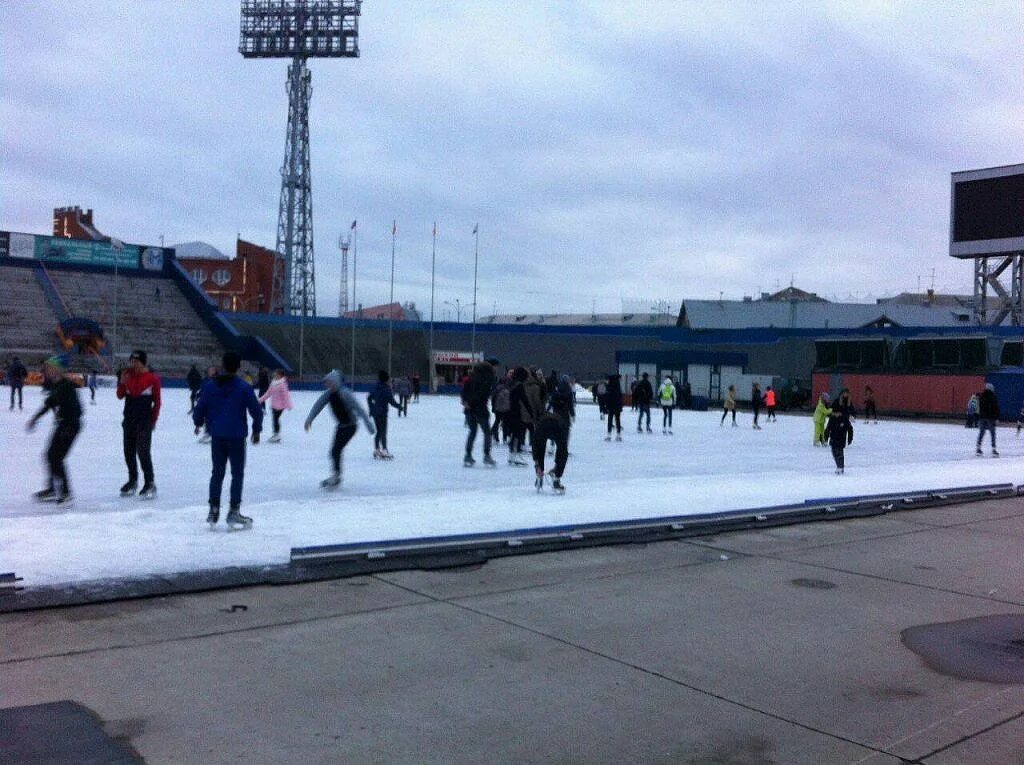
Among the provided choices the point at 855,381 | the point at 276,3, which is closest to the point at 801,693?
the point at 855,381

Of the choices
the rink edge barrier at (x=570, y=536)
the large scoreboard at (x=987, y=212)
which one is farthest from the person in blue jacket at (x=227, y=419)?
the large scoreboard at (x=987, y=212)

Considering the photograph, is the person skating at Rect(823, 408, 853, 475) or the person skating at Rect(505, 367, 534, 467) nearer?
the person skating at Rect(505, 367, 534, 467)

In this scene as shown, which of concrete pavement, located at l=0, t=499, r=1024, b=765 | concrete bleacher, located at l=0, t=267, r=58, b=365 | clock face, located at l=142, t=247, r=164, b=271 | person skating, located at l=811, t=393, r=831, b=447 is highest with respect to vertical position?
clock face, located at l=142, t=247, r=164, b=271

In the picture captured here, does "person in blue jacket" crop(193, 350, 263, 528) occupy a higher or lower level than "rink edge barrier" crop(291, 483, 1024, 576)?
higher

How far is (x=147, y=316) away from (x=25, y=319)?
7.37 metres

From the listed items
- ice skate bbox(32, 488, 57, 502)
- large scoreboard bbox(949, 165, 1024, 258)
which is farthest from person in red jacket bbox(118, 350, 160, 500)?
large scoreboard bbox(949, 165, 1024, 258)

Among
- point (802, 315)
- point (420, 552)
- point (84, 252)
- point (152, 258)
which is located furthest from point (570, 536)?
point (802, 315)

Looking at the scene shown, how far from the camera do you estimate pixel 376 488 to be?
472 inches

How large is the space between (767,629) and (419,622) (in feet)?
7.26

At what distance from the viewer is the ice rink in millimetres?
7805

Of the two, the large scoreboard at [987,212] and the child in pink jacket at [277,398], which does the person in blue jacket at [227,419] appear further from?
the large scoreboard at [987,212]

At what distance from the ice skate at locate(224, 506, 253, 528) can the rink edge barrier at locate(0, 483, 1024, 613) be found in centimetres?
133

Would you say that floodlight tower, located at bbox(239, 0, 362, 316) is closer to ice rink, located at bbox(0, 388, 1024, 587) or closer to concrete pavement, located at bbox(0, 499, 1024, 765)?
ice rink, located at bbox(0, 388, 1024, 587)

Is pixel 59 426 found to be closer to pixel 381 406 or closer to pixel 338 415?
pixel 338 415
